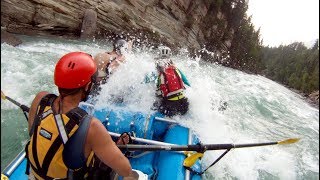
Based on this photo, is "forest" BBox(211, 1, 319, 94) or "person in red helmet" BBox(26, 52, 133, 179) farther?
"forest" BBox(211, 1, 319, 94)

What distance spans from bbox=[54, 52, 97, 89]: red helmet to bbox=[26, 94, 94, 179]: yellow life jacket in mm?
197

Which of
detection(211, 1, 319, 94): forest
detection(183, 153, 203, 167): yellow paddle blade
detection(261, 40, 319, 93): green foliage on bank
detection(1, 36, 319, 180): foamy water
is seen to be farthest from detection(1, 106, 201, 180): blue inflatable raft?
detection(261, 40, 319, 93): green foliage on bank

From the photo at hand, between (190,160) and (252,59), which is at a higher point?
(252,59)

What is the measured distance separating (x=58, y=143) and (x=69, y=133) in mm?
113

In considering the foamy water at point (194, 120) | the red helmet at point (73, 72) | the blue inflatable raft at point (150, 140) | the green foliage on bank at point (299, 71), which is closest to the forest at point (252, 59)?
the green foliage on bank at point (299, 71)

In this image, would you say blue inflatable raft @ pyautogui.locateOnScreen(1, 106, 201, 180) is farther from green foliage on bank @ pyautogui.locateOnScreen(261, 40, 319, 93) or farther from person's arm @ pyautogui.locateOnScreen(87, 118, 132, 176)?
green foliage on bank @ pyautogui.locateOnScreen(261, 40, 319, 93)

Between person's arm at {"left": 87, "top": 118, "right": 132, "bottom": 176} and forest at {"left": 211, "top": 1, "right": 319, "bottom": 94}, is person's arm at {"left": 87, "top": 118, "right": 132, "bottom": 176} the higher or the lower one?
the lower one

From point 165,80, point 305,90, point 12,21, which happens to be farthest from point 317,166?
point 305,90

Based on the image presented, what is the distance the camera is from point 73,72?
2.09 meters

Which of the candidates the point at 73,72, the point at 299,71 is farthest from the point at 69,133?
the point at 299,71

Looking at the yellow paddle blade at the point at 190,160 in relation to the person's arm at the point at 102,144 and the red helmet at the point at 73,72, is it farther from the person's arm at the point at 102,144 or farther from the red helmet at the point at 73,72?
the red helmet at the point at 73,72

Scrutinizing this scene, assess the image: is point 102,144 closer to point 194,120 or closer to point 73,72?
point 73,72

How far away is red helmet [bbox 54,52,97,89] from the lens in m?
2.09

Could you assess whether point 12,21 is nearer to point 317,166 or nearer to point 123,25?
point 123,25
